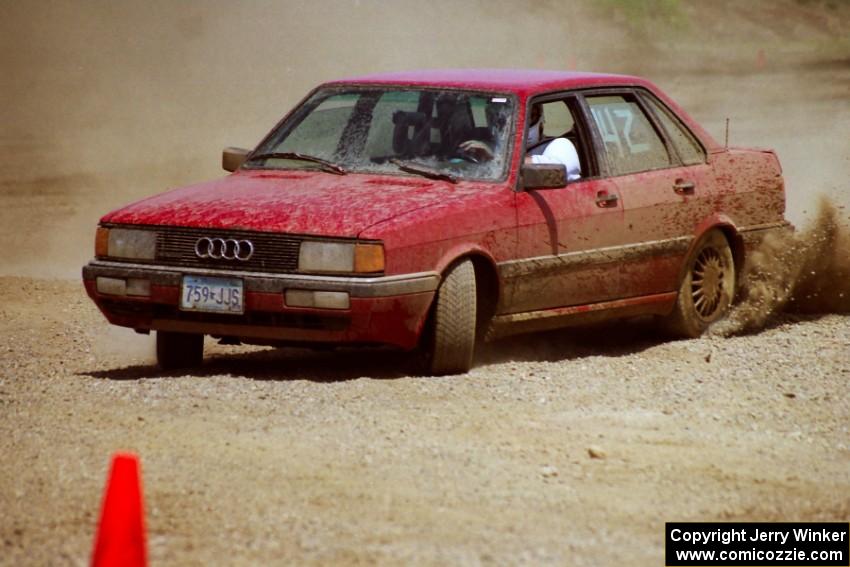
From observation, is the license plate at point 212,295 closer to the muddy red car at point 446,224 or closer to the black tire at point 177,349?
the muddy red car at point 446,224

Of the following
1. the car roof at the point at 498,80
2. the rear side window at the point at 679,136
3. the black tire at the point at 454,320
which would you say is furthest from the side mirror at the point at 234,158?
the rear side window at the point at 679,136

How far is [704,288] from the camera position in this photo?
408 inches

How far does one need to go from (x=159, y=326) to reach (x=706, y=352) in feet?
9.86

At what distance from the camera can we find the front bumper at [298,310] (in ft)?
26.9

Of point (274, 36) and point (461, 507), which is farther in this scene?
point (274, 36)

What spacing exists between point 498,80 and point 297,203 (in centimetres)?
160

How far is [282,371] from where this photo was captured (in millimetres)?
9008

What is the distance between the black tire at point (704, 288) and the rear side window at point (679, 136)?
0.44m

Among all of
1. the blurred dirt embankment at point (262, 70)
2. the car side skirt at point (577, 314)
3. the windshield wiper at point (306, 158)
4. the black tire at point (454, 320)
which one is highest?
the windshield wiper at point (306, 158)

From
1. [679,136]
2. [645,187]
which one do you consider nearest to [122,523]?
[645,187]

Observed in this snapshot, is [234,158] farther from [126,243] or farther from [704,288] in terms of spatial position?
[704,288]

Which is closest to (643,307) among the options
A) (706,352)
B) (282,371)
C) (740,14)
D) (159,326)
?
(706,352)

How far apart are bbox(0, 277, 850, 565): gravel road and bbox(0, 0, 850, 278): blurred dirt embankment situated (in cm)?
633

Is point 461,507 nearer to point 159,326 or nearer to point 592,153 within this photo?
point 159,326
